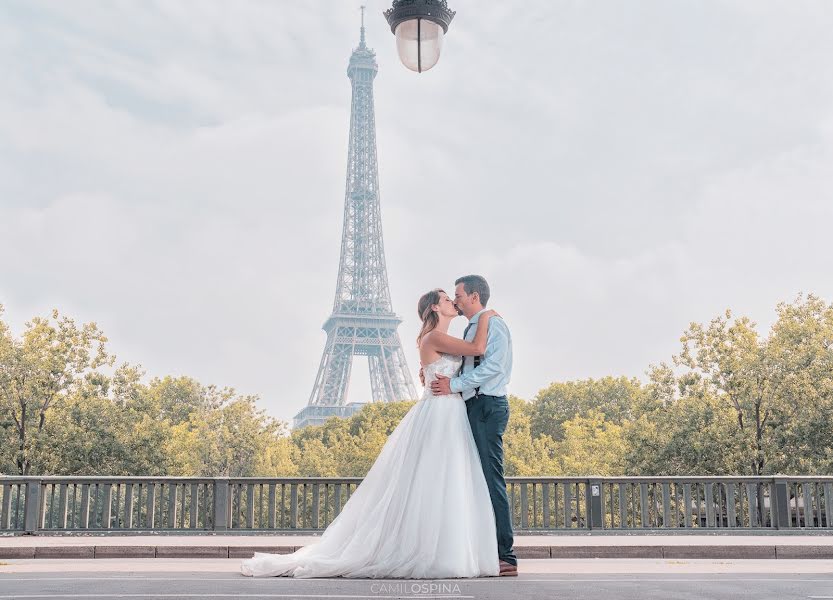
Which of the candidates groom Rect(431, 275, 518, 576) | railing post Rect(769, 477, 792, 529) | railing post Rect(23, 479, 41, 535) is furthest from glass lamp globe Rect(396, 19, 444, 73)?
railing post Rect(769, 477, 792, 529)

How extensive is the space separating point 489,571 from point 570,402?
72596 mm

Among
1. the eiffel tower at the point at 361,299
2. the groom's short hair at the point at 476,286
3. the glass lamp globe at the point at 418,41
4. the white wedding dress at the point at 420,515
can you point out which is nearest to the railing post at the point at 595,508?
the white wedding dress at the point at 420,515

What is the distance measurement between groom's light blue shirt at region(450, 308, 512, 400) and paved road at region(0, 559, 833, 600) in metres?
1.42

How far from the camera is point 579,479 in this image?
13.6m

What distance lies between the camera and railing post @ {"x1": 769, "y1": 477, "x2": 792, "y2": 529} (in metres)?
13.7

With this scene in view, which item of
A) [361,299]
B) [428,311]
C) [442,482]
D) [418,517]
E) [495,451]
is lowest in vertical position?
[418,517]

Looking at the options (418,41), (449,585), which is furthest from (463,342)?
(418,41)

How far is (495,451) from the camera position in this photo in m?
7.21

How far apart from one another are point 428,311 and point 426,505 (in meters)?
1.49

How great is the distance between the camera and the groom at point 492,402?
282 inches

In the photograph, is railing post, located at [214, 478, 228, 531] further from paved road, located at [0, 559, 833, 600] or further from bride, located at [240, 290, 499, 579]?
bride, located at [240, 290, 499, 579]

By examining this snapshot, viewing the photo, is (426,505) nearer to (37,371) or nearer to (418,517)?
(418,517)

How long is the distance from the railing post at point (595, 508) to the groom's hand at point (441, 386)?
674 centimetres

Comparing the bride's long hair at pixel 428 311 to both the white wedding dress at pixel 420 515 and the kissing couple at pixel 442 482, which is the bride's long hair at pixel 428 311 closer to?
the kissing couple at pixel 442 482
